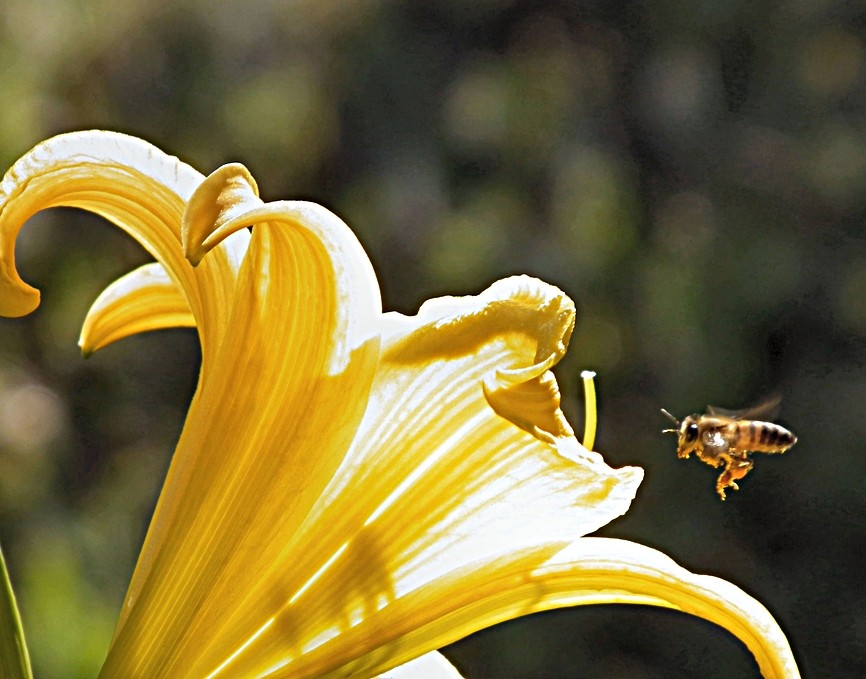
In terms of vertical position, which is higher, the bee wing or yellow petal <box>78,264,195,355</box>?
the bee wing

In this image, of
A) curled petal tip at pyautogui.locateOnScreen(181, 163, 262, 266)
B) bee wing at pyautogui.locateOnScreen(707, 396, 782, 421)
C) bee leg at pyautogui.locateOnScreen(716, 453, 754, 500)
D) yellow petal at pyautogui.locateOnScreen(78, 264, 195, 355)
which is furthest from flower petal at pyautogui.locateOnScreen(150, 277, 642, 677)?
bee wing at pyautogui.locateOnScreen(707, 396, 782, 421)

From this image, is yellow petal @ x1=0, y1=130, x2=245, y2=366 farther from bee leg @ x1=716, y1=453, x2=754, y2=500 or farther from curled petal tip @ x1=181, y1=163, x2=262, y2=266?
bee leg @ x1=716, y1=453, x2=754, y2=500

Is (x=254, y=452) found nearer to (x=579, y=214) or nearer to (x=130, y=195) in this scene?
(x=130, y=195)

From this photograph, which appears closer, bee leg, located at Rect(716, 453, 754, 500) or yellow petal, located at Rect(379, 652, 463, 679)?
yellow petal, located at Rect(379, 652, 463, 679)

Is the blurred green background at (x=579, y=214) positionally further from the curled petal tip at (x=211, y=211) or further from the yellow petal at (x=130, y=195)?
the curled petal tip at (x=211, y=211)

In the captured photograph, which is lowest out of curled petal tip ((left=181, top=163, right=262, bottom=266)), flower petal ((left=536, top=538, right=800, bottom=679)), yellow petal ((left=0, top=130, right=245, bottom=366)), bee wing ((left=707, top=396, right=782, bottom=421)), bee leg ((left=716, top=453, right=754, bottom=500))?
flower petal ((left=536, top=538, right=800, bottom=679))

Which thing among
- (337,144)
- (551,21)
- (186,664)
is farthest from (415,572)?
(551,21)

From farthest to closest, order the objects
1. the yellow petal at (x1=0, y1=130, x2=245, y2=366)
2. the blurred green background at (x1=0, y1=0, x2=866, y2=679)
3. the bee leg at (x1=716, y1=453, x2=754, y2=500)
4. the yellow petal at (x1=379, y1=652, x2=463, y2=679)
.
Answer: the blurred green background at (x1=0, y1=0, x2=866, y2=679), the bee leg at (x1=716, y1=453, x2=754, y2=500), the yellow petal at (x1=379, y1=652, x2=463, y2=679), the yellow petal at (x1=0, y1=130, x2=245, y2=366)

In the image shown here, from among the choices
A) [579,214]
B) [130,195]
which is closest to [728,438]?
[130,195]
